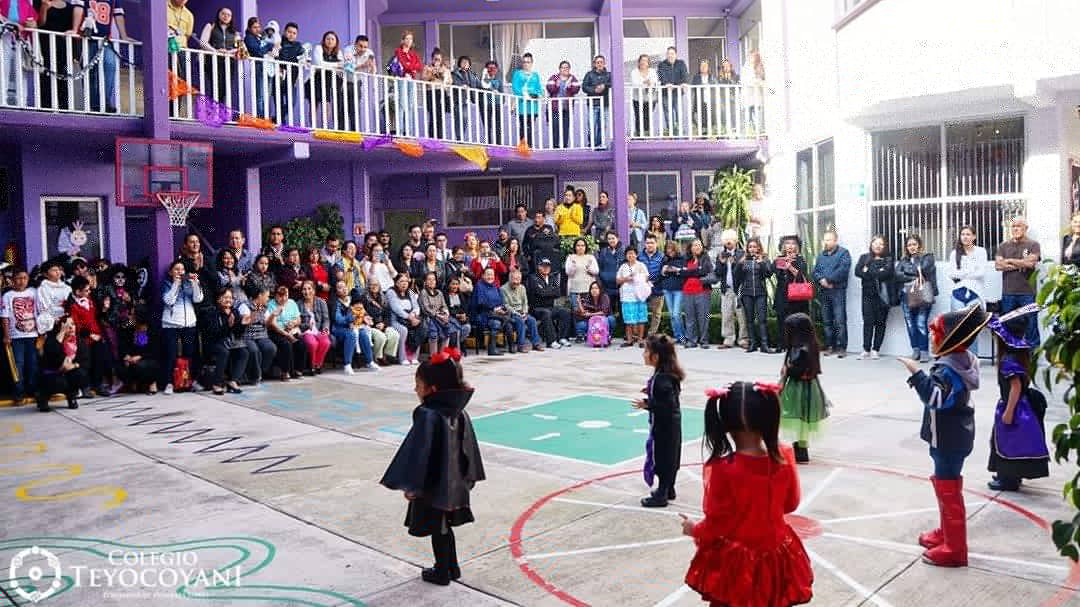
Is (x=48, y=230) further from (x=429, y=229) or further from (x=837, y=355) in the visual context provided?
(x=837, y=355)

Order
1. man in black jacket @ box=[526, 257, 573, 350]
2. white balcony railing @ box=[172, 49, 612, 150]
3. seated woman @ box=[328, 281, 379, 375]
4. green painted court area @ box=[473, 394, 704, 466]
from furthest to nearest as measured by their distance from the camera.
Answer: man in black jacket @ box=[526, 257, 573, 350] → white balcony railing @ box=[172, 49, 612, 150] → seated woman @ box=[328, 281, 379, 375] → green painted court area @ box=[473, 394, 704, 466]

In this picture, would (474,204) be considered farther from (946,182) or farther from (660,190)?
(946,182)

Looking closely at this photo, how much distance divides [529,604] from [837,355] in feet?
33.0

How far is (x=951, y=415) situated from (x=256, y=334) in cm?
934

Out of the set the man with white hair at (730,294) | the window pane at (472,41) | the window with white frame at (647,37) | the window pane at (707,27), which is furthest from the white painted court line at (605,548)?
the window pane at (707,27)

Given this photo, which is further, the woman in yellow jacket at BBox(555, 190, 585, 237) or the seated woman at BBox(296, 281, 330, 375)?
the woman in yellow jacket at BBox(555, 190, 585, 237)

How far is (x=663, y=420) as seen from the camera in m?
5.91

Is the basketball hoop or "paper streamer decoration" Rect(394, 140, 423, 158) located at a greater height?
"paper streamer decoration" Rect(394, 140, 423, 158)

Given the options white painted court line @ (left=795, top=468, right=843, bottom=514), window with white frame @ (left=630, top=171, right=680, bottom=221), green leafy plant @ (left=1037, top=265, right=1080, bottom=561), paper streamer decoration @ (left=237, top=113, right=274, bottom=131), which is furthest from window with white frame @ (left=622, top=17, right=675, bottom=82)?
green leafy plant @ (left=1037, top=265, right=1080, bottom=561)

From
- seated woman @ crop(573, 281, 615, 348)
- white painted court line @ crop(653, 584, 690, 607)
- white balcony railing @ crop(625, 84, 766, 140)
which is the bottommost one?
white painted court line @ crop(653, 584, 690, 607)

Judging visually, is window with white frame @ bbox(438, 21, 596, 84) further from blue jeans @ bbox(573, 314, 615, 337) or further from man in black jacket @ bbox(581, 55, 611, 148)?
blue jeans @ bbox(573, 314, 615, 337)

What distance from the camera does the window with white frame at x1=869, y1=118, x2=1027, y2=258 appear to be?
12023 mm

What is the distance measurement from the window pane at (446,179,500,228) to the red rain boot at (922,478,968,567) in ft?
50.7

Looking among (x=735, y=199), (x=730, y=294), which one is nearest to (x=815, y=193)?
(x=730, y=294)
